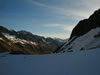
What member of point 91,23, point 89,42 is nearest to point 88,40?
point 89,42

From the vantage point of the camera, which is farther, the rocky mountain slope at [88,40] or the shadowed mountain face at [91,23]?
the shadowed mountain face at [91,23]

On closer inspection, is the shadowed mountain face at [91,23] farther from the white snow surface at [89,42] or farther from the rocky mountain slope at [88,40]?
the white snow surface at [89,42]

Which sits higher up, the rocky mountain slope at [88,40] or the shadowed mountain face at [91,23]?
the shadowed mountain face at [91,23]

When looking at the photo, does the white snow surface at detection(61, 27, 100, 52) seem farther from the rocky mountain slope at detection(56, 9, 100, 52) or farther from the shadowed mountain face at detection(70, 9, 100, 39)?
the shadowed mountain face at detection(70, 9, 100, 39)

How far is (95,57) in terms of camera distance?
738cm

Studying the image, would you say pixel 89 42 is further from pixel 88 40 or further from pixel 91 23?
pixel 91 23

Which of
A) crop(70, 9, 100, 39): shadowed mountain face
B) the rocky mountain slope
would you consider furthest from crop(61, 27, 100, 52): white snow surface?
crop(70, 9, 100, 39): shadowed mountain face

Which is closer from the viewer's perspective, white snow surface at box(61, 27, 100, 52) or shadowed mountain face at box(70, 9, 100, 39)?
white snow surface at box(61, 27, 100, 52)

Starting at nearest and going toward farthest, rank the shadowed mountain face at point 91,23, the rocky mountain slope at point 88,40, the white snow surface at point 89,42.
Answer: the white snow surface at point 89,42, the rocky mountain slope at point 88,40, the shadowed mountain face at point 91,23

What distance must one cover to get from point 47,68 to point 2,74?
345 cm

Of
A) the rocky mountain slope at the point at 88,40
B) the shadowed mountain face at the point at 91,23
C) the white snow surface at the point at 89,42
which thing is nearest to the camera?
the white snow surface at the point at 89,42


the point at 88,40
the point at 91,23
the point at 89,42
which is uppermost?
the point at 91,23

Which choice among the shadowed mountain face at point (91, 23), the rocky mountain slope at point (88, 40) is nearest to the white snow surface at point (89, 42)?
the rocky mountain slope at point (88, 40)

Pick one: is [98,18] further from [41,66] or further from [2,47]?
[2,47]
